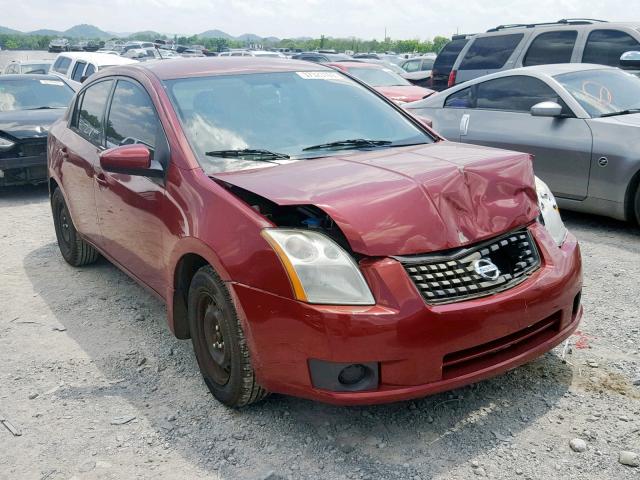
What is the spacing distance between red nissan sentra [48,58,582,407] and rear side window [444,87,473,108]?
3383mm

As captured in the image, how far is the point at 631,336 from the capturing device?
372cm

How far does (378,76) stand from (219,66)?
347 inches

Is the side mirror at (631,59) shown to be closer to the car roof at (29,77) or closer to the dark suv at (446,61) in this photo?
the dark suv at (446,61)

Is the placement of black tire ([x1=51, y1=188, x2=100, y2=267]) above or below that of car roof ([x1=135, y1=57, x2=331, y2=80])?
below

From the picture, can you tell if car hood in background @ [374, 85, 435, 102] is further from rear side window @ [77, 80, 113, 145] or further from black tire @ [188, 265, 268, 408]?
black tire @ [188, 265, 268, 408]

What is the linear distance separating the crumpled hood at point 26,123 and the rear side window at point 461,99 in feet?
15.6

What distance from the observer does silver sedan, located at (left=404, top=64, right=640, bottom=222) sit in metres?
5.64

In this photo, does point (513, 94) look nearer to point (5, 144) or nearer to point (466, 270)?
point (466, 270)

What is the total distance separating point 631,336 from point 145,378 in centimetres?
270

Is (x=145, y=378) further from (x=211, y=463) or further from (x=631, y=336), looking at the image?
(x=631, y=336)

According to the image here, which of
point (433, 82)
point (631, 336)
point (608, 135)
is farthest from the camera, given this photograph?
point (433, 82)

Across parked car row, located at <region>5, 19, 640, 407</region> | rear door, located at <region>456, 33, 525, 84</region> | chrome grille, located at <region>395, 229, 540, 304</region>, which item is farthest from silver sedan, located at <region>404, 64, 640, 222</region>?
chrome grille, located at <region>395, 229, 540, 304</region>

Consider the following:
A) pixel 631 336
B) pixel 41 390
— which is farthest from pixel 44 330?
pixel 631 336

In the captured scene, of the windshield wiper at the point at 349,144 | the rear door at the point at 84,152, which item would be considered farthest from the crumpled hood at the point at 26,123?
the windshield wiper at the point at 349,144
